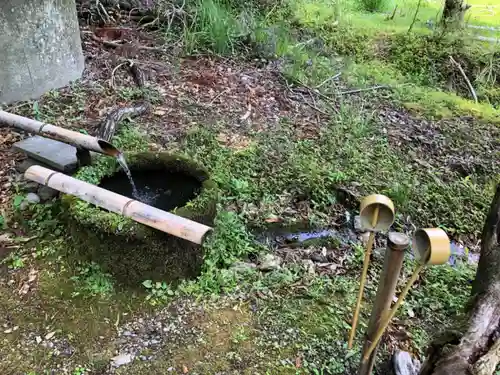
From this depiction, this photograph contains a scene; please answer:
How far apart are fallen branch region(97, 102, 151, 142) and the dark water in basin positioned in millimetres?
714

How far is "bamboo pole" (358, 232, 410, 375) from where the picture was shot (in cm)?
158

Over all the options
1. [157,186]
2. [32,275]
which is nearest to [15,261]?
[32,275]

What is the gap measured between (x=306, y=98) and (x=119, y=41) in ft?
6.97

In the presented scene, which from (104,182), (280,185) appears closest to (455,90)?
(280,185)

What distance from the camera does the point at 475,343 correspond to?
69.7 inches

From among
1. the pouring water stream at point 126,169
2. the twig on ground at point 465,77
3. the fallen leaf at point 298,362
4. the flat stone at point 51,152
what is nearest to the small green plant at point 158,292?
the pouring water stream at point 126,169

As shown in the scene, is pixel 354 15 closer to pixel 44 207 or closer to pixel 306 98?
pixel 306 98

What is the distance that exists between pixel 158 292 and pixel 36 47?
2610 mm

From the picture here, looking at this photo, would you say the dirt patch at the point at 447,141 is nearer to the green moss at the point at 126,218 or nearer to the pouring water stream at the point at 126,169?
the green moss at the point at 126,218

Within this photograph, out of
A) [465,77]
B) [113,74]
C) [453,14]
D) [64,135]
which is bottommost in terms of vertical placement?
[113,74]

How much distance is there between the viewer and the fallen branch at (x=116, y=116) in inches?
135

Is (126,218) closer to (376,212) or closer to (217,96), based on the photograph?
(376,212)

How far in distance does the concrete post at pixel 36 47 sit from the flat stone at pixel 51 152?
802mm

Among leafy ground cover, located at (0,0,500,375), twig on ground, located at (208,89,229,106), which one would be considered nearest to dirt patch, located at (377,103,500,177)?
leafy ground cover, located at (0,0,500,375)
